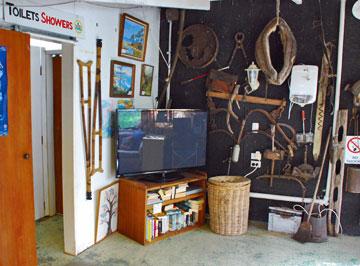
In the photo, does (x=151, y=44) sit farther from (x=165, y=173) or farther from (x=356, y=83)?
(x=356, y=83)

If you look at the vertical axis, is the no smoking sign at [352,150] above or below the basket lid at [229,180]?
above

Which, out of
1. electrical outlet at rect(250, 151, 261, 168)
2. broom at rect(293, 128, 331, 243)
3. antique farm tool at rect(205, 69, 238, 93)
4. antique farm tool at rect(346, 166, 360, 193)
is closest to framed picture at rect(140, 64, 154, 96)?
antique farm tool at rect(205, 69, 238, 93)

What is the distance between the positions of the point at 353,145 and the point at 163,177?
192 cm

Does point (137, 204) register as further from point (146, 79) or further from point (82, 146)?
point (146, 79)

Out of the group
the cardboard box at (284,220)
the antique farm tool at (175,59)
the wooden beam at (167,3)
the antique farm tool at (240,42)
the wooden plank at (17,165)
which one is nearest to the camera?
the wooden plank at (17,165)

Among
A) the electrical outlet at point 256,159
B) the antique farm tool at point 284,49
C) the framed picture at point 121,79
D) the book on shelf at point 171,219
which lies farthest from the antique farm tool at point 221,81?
the book on shelf at point 171,219

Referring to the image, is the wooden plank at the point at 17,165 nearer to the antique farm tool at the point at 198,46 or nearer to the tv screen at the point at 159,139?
the tv screen at the point at 159,139

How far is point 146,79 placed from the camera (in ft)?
12.1

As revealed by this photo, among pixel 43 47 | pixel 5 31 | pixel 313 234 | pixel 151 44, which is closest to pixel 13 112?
pixel 5 31

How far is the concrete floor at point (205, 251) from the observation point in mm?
2826

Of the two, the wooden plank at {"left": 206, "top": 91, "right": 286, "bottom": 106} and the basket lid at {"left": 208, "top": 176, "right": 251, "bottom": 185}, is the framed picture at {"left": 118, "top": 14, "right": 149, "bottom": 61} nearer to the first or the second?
the wooden plank at {"left": 206, "top": 91, "right": 286, "bottom": 106}

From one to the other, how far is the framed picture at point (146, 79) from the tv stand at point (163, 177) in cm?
91

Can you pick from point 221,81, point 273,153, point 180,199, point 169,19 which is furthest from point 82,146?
point 273,153

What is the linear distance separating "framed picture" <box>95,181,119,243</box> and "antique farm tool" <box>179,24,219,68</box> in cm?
157
